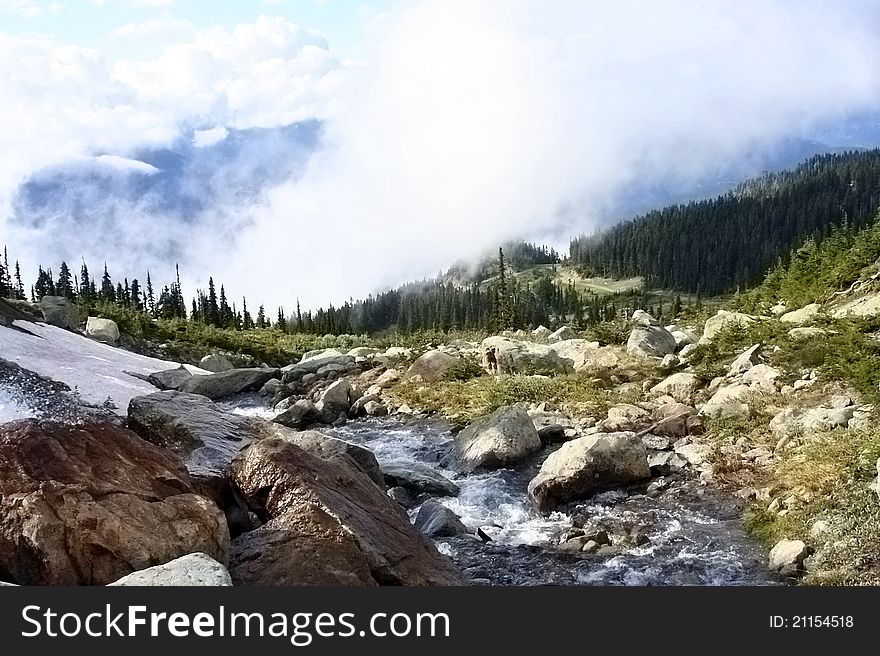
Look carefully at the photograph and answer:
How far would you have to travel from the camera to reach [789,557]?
972 cm

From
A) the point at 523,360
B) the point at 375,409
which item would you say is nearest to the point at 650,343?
the point at 523,360

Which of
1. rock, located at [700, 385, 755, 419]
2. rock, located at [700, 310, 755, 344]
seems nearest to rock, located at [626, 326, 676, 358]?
rock, located at [700, 310, 755, 344]

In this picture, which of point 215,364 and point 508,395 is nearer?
point 508,395

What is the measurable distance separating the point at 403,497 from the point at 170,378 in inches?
707

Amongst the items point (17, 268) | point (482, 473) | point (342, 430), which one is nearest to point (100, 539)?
point (482, 473)

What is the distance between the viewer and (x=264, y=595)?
6.31m

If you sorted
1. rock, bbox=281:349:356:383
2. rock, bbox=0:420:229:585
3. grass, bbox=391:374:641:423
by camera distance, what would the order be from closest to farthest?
rock, bbox=0:420:229:585
grass, bbox=391:374:641:423
rock, bbox=281:349:356:383

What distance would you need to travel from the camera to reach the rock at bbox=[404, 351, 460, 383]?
2739 centimetres

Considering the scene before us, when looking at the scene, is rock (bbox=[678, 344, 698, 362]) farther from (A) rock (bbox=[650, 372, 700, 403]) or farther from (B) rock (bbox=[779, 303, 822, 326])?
(B) rock (bbox=[779, 303, 822, 326])

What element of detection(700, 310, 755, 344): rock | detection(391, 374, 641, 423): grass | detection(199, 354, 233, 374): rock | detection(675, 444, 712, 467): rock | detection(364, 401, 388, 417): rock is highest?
detection(700, 310, 755, 344): rock

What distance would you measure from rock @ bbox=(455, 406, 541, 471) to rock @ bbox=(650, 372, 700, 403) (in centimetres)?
498

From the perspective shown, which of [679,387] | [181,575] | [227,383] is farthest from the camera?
[227,383]

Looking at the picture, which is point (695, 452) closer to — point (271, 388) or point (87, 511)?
point (87, 511)

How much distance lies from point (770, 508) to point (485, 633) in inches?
287
